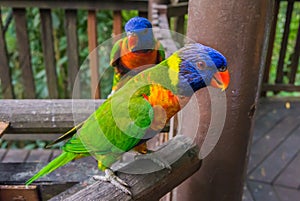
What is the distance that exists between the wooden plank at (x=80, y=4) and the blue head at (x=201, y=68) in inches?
63.0

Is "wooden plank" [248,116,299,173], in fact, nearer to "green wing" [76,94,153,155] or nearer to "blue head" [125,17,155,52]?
"blue head" [125,17,155,52]

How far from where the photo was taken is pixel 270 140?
94.4 inches

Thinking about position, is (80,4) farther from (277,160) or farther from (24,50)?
(277,160)

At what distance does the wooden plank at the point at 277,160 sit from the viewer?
2053mm

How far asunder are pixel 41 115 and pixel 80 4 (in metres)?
1.32

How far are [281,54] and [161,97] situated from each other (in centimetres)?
207

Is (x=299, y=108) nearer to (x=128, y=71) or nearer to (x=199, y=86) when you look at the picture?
(x=128, y=71)

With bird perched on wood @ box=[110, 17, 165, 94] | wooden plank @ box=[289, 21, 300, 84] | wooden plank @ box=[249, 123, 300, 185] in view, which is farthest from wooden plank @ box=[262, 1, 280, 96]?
bird perched on wood @ box=[110, 17, 165, 94]

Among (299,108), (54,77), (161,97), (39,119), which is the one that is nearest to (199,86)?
(161,97)

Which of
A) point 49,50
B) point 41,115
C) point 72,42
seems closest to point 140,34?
point 41,115

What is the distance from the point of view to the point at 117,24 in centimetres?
245

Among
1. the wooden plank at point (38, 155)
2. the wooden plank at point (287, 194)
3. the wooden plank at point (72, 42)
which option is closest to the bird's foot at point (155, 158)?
the wooden plank at point (287, 194)

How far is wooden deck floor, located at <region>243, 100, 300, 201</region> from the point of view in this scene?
6.33 ft

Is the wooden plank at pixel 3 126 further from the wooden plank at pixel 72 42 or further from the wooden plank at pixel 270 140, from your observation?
the wooden plank at pixel 270 140
